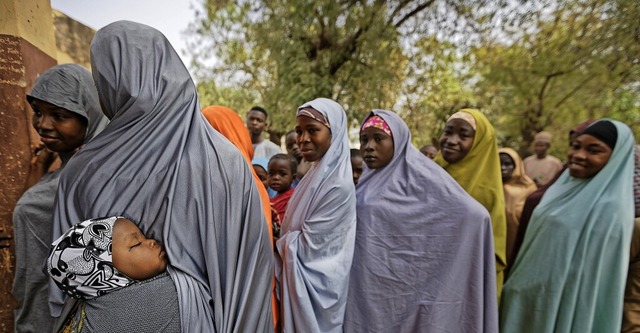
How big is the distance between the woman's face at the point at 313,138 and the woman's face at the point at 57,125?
1.24m

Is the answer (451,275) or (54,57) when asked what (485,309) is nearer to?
(451,275)

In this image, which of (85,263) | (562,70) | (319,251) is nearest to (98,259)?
(85,263)

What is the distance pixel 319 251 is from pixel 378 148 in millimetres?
840

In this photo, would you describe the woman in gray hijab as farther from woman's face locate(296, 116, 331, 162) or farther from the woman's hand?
woman's face locate(296, 116, 331, 162)

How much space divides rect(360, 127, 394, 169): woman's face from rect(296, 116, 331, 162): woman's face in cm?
32

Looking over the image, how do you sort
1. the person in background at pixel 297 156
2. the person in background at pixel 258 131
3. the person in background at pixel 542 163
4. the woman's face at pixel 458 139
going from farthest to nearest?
1. the person in background at pixel 542 163
2. the person in background at pixel 258 131
3. the person in background at pixel 297 156
4. the woman's face at pixel 458 139

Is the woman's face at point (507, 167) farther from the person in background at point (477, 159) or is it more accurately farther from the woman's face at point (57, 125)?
the woman's face at point (57, 125)

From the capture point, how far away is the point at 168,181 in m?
1.33

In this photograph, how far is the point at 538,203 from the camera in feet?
8.96

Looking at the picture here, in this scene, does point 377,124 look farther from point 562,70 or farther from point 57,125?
point 562,70

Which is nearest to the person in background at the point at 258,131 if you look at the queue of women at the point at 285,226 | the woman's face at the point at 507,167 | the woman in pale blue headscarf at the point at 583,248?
the queue of women at the point at 285,226

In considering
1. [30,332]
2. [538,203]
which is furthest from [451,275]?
[30,332]

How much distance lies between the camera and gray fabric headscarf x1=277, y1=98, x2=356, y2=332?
2082 mm

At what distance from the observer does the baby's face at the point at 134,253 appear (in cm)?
120
